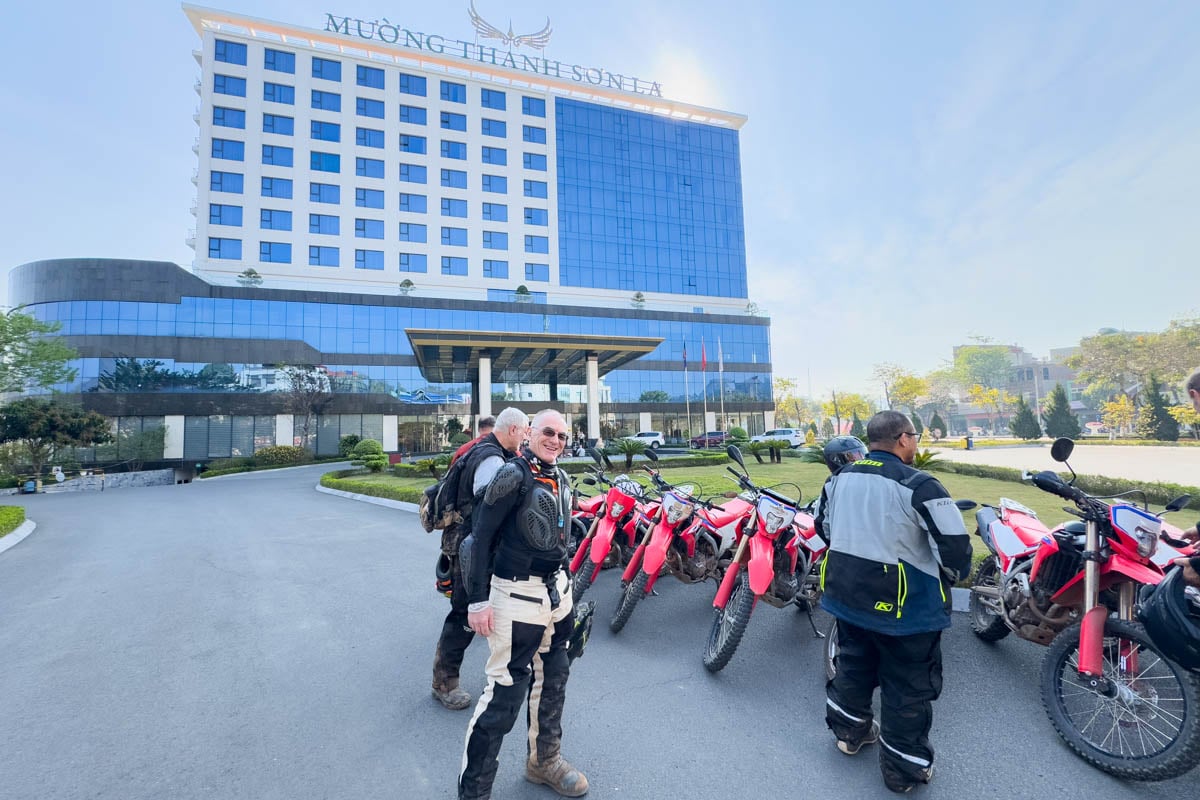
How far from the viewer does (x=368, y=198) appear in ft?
137

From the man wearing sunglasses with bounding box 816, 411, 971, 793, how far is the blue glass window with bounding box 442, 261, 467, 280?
4444 centimetres

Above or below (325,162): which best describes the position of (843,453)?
below

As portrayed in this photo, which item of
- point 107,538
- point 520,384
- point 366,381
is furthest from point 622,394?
point 107,538

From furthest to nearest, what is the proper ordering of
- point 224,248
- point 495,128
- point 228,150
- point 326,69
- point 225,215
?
point 495,128 < point 326,69 < point 228,150 < point 225,215 < point 224,248

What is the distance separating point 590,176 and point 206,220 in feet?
102

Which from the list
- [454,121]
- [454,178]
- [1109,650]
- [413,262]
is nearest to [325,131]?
[454,178]

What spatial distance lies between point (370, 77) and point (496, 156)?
11.5 m

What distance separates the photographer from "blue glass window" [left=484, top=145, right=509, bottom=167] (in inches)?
1795

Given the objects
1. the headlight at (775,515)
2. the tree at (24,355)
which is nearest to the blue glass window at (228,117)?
the tree at (24,355)

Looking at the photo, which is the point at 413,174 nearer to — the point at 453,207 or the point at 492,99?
the point at 453,207

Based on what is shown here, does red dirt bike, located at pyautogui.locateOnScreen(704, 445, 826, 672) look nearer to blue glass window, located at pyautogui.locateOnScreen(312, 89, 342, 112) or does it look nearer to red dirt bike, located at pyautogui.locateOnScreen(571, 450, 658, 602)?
red dirt bike, located at pyautogui.locateOnScreen(571, 450, 658, 602)

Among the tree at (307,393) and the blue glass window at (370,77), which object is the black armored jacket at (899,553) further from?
the blue glass window at (370,77)

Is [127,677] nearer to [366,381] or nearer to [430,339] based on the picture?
[430,339]

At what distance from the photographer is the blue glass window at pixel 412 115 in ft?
142
